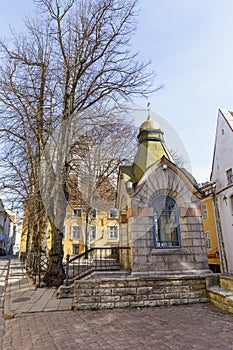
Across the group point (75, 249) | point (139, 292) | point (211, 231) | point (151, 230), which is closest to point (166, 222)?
point (151, 230)

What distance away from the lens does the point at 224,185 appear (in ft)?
58.7

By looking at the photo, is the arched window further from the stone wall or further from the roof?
the roof

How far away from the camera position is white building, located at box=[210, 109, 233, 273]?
55.8 ft

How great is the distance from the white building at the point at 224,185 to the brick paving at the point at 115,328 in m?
11.5

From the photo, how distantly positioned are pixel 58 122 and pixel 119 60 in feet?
14.1

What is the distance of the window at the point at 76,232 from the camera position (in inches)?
1193

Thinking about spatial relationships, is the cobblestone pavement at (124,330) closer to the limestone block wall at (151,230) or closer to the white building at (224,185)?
the limestone block wall at (151,230)

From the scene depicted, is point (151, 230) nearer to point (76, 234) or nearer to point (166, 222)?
point (166, 222)

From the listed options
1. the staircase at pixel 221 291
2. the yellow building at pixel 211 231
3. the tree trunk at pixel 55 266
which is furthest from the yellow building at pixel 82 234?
the staircase at pixel 221 291

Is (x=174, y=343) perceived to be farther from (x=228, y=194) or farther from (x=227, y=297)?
(x=228, y=194)

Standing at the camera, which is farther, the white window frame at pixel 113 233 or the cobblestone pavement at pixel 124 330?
the white window frame at pixel 113 233

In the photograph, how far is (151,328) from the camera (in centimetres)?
514

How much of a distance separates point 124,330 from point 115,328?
0.25m

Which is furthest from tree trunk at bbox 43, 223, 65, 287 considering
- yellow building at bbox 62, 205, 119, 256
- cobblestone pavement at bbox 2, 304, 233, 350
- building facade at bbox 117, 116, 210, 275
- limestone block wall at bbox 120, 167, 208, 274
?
yellow building at bbox 62, 205, 119, 256
